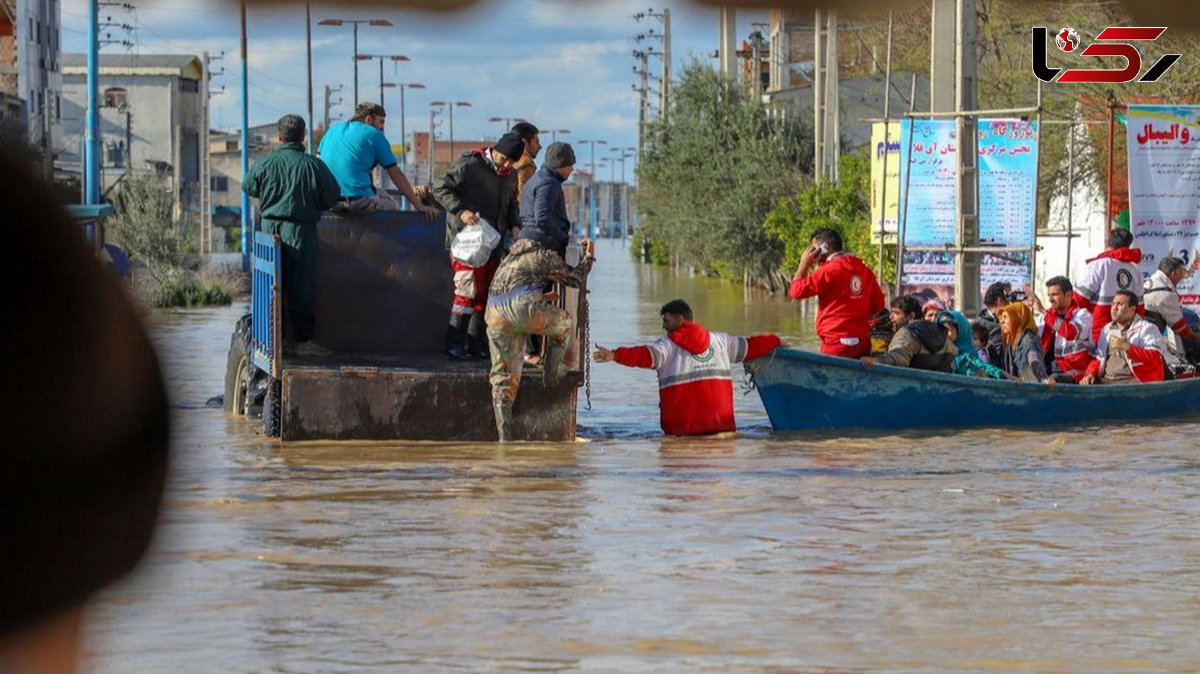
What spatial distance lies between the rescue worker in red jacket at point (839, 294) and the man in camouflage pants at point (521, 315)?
2.39 m

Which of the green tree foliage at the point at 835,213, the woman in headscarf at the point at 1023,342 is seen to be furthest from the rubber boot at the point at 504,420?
the green tree foliage at the point at 835,213

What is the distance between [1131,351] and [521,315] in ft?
19.4

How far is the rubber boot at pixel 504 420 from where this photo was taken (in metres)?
12.0

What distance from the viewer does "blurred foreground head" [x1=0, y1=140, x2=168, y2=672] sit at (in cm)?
120

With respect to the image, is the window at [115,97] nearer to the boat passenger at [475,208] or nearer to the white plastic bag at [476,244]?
the boat passenger at [475,208]

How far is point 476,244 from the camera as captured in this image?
12.4m

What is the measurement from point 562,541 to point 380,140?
215 inches

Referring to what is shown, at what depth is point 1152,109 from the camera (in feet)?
54.1

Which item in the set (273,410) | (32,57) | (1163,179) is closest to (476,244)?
(273,410)

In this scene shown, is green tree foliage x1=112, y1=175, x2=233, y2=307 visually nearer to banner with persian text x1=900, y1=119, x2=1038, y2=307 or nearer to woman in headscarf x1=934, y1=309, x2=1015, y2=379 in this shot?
banner with persian text x1=900, y1=119, x2=1038, y2=307

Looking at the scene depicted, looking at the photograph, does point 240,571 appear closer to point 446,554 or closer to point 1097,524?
point 446,554

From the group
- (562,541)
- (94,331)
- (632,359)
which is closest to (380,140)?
(632,359)

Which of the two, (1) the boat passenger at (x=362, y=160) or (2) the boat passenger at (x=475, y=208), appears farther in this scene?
(1) the boat passenger at (x=362, y=160)

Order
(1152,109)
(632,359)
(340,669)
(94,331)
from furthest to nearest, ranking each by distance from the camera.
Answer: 1. (1152,109)
2. (632,359)
3. (340,669)
4. (94,331)
